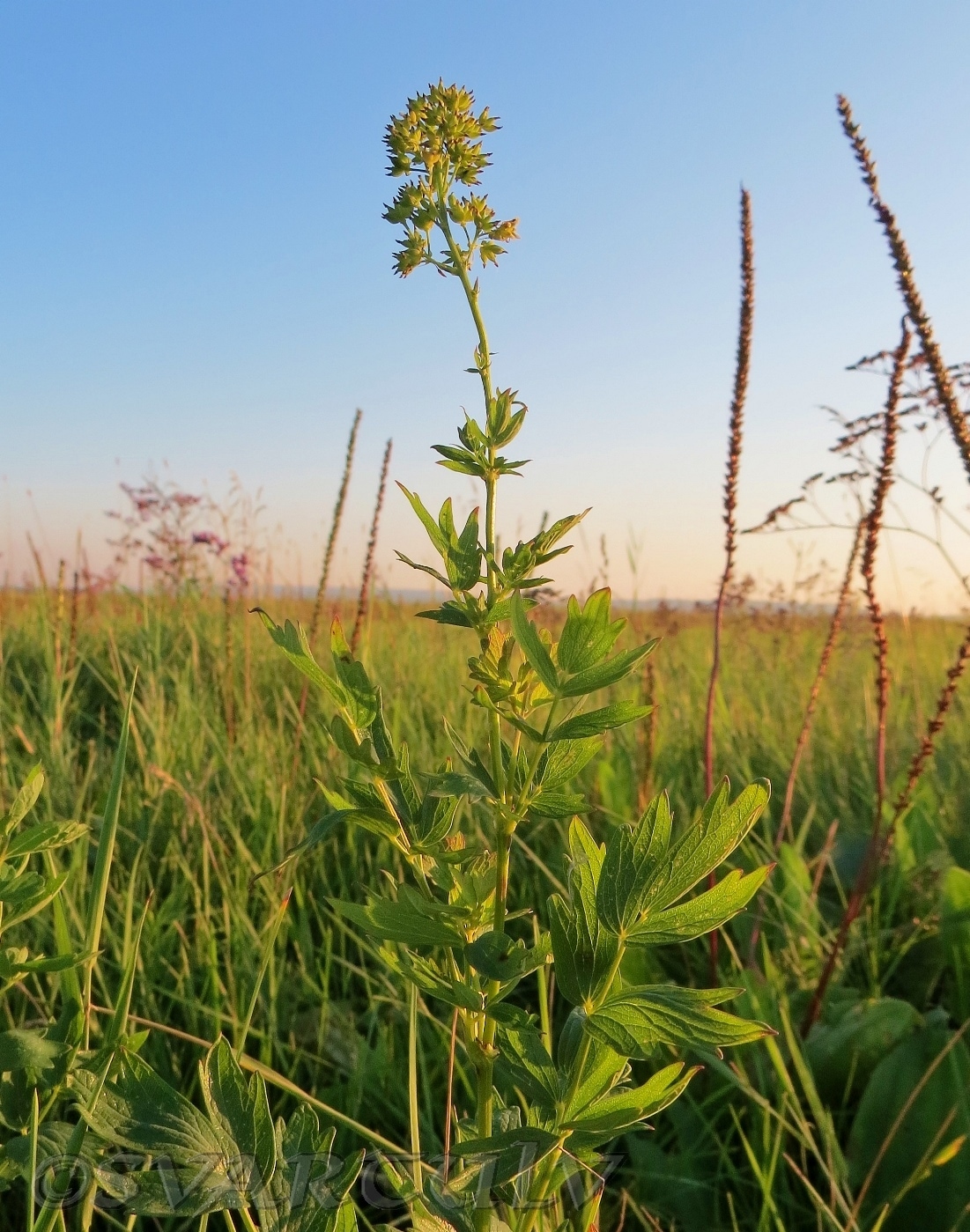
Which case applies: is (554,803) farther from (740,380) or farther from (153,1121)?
(740,380)

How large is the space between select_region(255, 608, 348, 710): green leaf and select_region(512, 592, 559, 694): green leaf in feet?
0.43

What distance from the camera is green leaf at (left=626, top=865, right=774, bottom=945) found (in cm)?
60

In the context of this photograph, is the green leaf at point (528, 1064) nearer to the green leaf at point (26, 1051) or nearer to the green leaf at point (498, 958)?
the green leaf at point (498, 958)

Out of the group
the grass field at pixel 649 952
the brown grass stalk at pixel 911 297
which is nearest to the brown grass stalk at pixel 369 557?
the grass field at pixel 649 952

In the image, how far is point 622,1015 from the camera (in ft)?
1.89

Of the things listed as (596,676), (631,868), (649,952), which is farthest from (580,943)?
(649,952)

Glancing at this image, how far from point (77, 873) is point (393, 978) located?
0.60m

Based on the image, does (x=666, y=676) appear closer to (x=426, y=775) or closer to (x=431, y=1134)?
(x=431, y=1134)

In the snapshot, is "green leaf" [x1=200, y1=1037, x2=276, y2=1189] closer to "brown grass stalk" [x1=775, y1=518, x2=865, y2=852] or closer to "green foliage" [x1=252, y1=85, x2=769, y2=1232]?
"green foliage" [x1=252, y1=85, x2=769, y2=1232]

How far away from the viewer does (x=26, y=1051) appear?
0.72 metres

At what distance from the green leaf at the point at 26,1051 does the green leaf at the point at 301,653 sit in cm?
39

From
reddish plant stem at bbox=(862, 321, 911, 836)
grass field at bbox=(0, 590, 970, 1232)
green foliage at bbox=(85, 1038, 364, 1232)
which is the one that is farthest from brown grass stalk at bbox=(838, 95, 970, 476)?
green foliage at bbox=(85, 1038, 364, 1232)

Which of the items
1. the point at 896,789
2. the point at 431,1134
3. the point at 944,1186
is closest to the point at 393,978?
the point at 431,1134

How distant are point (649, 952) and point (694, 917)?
45.9 inches
